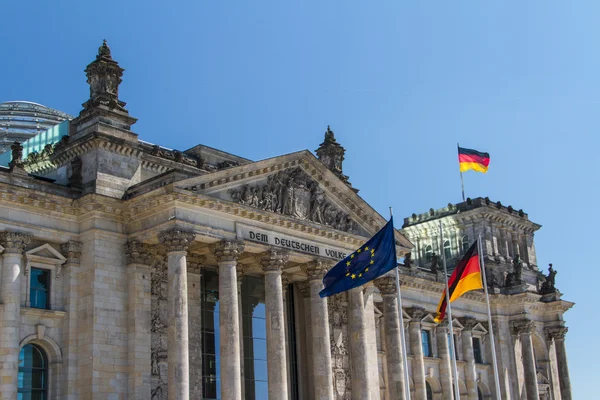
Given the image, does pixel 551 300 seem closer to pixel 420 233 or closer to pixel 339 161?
pixel 420 233

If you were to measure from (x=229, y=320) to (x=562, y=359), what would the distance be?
39.8 meters

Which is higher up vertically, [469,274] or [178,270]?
[178,270]

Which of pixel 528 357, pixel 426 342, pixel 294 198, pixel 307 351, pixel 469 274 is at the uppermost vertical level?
pixel 294 198

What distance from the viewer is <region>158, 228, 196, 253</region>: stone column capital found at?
38.6 m

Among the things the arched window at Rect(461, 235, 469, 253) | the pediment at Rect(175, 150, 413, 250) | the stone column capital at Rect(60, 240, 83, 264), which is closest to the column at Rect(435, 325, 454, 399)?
the arched window at Rect(461, 235, 469, 253)

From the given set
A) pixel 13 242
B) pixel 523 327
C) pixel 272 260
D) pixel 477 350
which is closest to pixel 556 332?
pixel 523 327

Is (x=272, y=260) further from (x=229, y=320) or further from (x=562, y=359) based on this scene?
(x=562, y=359)

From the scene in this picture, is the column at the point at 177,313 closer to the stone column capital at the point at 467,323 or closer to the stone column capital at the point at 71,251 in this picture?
the stone column capital at the point at 71,251

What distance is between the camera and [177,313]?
38.0 metres

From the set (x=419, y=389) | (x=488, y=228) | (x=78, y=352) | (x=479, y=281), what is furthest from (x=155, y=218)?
(x=488, y=228)

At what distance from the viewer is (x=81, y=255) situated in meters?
39.6

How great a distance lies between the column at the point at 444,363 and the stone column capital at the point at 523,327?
7961 millimetres

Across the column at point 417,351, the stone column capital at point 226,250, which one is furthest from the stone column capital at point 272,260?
the column at point 417,351

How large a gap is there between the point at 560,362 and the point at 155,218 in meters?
43.0
